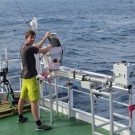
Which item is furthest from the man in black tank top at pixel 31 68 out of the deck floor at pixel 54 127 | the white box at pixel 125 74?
the white box at pixel 125 74

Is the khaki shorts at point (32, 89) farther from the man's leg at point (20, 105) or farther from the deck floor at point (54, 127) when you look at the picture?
the deck floor at point (54, 127)

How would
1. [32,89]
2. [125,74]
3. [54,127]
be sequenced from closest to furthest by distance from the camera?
[125,74]
[32,89]
[54,127]

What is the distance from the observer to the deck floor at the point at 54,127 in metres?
6.79

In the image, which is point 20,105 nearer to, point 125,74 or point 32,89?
point 32,89

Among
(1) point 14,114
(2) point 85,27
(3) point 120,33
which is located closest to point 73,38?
(3) point 120,33

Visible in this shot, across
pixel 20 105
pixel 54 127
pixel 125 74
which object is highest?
pixel 125 74

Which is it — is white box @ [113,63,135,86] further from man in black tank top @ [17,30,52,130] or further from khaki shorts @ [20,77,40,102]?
khaki shorts @ [20,77,40,102]

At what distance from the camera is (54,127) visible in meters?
7.02

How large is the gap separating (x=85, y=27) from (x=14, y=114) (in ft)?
105

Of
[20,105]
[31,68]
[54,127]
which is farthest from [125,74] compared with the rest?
[20,105]

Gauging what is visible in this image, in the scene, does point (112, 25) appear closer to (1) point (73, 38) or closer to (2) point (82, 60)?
(1) point (73, 38)

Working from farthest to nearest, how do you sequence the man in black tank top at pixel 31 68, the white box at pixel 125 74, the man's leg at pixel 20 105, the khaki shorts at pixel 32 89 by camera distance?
the man's leg at pixel 20 105
the khaki shorts at pixel 32 89
the man in black tank top at pixel 31 68
the white box at pixel 125 74

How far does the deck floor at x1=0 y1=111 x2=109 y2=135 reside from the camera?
6.79 meters

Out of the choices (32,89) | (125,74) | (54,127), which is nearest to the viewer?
(125,74)
